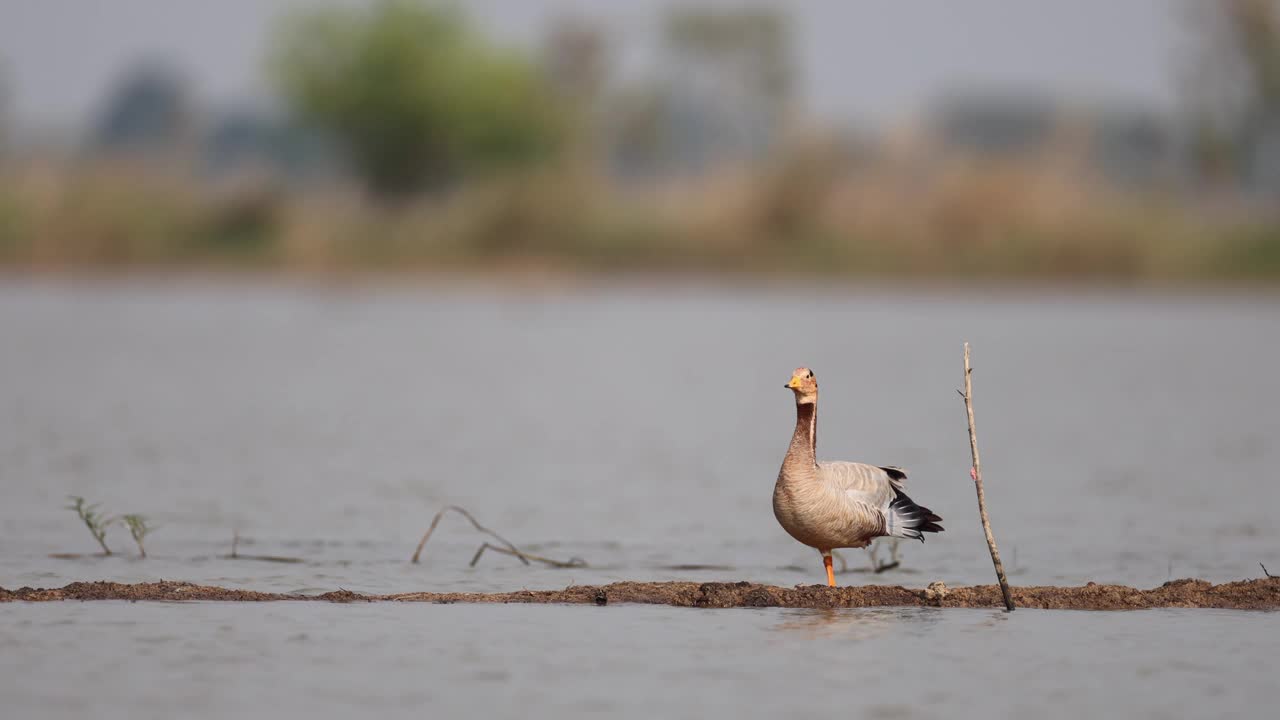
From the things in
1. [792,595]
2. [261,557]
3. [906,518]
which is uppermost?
[906,518]

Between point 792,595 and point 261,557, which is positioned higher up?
point 261,557

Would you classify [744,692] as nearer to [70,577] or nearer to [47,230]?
[70,577]

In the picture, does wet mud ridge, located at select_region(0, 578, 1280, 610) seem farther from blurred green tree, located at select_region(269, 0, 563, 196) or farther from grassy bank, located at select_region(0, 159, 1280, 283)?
blurred green tree, located at select_region(269, 0, 563, 196)

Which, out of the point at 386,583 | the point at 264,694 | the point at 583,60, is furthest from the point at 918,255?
the point at 583,60

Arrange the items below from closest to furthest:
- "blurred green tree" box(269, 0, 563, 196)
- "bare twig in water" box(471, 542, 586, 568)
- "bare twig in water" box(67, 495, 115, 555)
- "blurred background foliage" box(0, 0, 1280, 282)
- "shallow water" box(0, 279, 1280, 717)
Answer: "shallow water" box(0, 279, 1280, 717) < "bare twig in water" box(67, 495, 115, 555) < "bare twig in water" box(471, 542, 586, 568) < "blurred background foliage" box(0, 0, 1280, 282) < "blurred green tree" box(269, 0, 563, 196)

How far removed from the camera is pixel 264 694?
7.37 metres

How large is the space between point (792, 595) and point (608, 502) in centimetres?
482

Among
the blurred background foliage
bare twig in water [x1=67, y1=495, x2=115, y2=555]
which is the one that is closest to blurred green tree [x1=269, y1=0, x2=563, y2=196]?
the blurred background foliage

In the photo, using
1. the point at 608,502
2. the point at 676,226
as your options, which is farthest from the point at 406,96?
the point at 608,502

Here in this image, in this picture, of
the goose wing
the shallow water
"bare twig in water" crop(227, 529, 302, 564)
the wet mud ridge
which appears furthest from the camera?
"bare twig in water" crop(227, 529, 302, 564)

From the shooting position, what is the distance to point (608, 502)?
556 inches

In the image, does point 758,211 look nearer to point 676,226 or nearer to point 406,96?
point 676,226

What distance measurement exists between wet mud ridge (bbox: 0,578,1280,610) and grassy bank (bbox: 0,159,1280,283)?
30800mm

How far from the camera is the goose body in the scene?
9320mm
